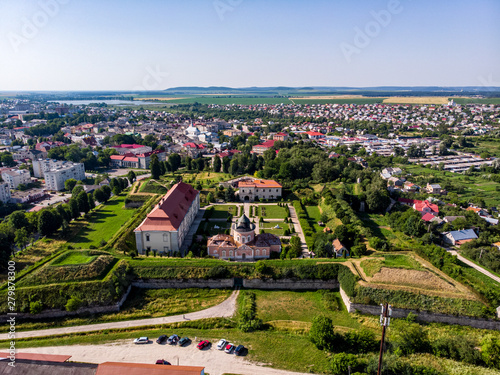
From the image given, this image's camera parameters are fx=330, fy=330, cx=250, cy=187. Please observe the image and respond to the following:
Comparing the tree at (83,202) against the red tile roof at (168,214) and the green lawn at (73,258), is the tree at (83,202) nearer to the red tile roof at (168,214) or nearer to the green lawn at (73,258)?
the red tile roof at (168,214)

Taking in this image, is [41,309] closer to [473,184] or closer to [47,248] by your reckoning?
[47,248]

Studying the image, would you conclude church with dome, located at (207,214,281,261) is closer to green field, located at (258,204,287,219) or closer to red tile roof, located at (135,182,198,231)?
red tile roof, located at (135,182,198,231)

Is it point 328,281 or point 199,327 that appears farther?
point 328,281

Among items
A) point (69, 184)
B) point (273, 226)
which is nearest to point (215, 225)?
point (273, 226)

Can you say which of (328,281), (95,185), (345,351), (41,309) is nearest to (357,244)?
(328,281)

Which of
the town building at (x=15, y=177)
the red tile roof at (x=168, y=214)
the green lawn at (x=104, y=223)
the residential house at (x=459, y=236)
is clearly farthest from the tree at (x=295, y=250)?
the town building at (x=15, y=177)

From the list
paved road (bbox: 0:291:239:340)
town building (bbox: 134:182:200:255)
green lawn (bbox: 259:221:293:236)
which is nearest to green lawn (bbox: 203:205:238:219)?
green lawn (bbox: 259:221:293:236)
